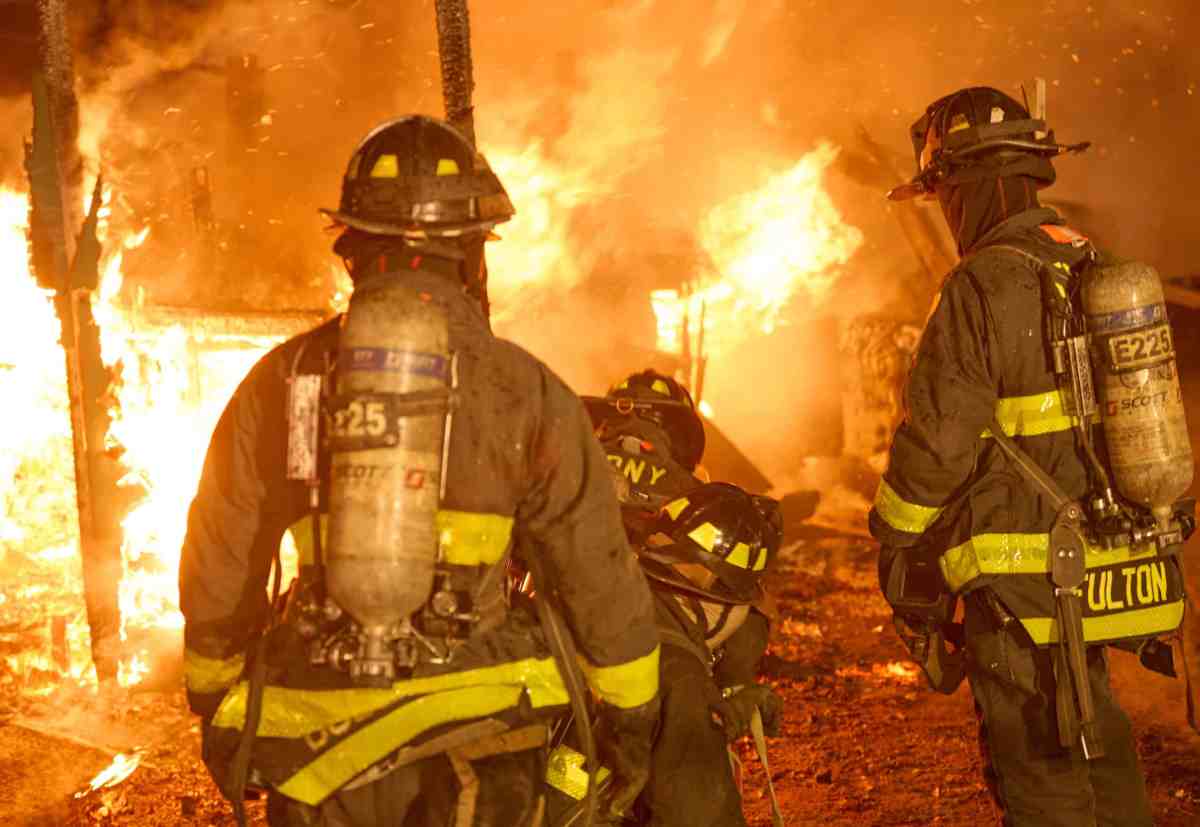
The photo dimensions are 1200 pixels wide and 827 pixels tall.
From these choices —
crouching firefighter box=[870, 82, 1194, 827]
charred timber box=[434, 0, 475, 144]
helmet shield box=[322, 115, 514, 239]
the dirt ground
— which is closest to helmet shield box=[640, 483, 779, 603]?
crouching firefighter box=[870, 82, 1194, 827]

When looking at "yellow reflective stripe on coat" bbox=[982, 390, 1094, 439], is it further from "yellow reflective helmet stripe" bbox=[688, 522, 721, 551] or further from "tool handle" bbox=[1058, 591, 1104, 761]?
"yellow reflective helmet stripe" bbox=[688, 522, 721, 551]

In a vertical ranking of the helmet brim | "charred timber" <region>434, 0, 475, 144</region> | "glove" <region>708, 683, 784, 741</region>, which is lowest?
"glove" <region>708, 683, 784, 741</region>

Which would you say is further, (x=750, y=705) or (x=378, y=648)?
(x=750, y=705)

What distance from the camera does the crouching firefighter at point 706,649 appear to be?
10.0 feet

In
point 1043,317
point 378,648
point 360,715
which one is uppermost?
point 1043,317

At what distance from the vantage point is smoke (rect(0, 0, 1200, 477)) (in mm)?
12164

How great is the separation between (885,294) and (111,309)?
9878 millimetres

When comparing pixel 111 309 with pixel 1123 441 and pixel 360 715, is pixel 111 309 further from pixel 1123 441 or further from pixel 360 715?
pixel 1123 441

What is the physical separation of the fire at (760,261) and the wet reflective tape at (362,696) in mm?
12314

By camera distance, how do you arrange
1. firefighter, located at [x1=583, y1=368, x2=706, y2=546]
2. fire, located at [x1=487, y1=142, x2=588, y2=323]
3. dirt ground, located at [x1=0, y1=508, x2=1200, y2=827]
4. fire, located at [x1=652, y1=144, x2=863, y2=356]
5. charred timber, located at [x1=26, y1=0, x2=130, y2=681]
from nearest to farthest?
firefighter, located at [x1=583, y1=368, x2=706, y2=546]
dirt ground, located at [x1=0, y1=508, x2=1200, y2=827]
charred timber, located at [x1=26, y1=0, x2=130, y2=681]
fire, located at [x1=487, y1=142, x2=588, y2=323]
fire, located at [x1=652, y1=144, x2=863, y2=356]

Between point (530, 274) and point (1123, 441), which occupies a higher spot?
point (530, 274)

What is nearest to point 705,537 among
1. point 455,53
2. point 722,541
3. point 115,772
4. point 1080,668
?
point 722,541

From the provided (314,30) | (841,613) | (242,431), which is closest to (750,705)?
(242,431)

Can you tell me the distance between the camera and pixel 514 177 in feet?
42.4
